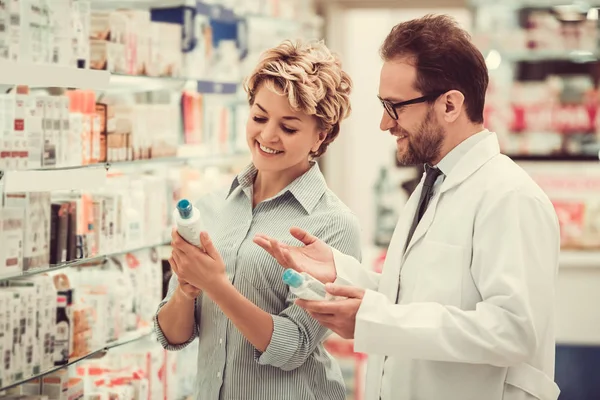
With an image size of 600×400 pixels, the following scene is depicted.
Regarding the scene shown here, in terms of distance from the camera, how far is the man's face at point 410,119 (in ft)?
8.16

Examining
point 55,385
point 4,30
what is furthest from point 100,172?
point 55,385

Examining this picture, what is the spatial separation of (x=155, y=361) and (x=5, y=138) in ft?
5.05

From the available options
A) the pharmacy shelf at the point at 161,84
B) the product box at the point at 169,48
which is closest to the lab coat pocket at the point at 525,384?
the pharmacy shelf at the point at 161,84

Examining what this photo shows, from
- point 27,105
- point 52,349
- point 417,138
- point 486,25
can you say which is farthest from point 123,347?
point 486,25

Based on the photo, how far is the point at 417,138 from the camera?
2.52 metres

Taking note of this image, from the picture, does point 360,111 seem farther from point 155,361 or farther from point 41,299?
point 41,299

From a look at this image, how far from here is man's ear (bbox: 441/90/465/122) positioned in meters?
2.46

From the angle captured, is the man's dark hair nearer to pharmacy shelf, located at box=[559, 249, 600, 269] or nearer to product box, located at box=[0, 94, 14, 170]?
product box, located at box=[0, 94, 14, 170]

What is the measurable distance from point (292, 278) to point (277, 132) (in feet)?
1.76

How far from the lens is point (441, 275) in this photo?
2.40m

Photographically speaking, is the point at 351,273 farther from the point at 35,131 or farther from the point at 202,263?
the point at 35,131

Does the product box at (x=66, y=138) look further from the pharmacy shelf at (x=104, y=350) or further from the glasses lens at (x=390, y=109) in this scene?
the glasses lens at (x=390, y=109)

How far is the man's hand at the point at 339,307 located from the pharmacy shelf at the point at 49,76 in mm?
1165

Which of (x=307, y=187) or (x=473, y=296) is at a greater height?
(x=307, y=187)
